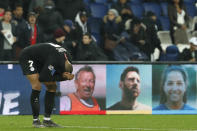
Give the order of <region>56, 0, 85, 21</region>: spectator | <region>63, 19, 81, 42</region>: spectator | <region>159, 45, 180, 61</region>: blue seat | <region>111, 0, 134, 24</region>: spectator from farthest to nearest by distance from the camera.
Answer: <region>111, 0, 134, 24</region>: spectator, <region>56, 0, 85, 21</region>: spectator, <region>63, 19, 81, 42</region>: spectator, <region>159, 45, 180, 61</region>: blue seat

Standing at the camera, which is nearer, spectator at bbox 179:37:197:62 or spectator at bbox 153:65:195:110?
spectator at bbox 153:65:195:110

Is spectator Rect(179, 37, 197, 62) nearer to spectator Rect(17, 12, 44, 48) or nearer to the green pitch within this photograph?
the green pitch

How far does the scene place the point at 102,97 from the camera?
18781 mm

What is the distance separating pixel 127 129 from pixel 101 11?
38.5 ft

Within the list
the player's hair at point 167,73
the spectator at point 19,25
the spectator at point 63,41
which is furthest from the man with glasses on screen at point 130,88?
the spectator at point 19,25

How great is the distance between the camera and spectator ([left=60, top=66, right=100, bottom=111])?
61.3 feet

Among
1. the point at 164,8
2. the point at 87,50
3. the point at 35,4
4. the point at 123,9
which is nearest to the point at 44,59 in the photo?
the point at 87,50

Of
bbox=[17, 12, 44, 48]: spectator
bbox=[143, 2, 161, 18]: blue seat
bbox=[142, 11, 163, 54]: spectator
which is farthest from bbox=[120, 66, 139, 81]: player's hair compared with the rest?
bbox=[143, 2, 161, 18]: blue seat

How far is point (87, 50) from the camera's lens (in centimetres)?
2075

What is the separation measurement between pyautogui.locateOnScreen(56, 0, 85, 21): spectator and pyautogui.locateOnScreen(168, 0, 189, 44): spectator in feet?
11.3

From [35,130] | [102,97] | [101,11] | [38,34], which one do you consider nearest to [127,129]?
[35,130]

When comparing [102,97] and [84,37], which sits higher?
[84,37]

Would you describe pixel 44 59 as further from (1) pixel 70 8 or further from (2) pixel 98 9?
(2) pixel 98 9

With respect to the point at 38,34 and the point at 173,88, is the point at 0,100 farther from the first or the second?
the point at 173,88
